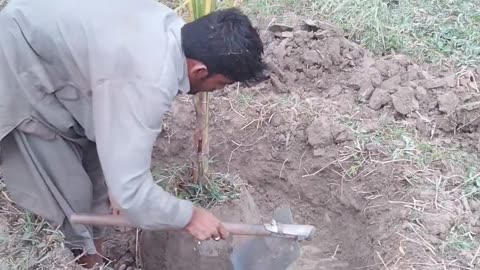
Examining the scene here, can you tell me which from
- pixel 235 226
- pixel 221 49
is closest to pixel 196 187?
pixel 235 226

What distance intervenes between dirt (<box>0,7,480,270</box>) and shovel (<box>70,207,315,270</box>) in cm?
17

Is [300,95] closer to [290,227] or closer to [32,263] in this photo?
[290,227]

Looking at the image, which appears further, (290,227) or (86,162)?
(86,162)

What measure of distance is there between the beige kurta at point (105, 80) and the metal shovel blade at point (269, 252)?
1.76 feet

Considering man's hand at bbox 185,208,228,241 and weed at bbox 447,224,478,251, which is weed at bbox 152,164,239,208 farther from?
weed at bbox 447,224,478,251

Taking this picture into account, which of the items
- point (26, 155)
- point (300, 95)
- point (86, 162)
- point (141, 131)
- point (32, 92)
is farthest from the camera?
point (300, 95)

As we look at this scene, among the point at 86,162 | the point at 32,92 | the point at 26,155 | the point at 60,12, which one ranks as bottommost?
the point at 86,162

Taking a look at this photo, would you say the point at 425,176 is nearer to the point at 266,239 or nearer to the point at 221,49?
the point at 266,239

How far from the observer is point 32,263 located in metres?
2.43

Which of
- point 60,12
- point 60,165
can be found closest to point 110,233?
point 60,165

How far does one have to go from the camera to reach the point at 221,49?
203 cm

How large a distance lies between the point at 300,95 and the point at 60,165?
1.42m

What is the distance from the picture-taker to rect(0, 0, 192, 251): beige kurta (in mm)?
1930

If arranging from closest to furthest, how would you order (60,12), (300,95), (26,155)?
(60,12), (26,155), (300,95)
